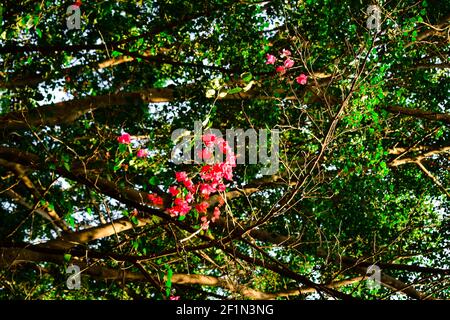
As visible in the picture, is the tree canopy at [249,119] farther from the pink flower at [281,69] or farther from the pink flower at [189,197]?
the pink flower at [189,197]

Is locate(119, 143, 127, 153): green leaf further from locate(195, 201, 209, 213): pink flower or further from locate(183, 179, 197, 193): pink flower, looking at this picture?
locate(195, 201, 209, 213): pink flower

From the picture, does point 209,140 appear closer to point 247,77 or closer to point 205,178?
point 205,178

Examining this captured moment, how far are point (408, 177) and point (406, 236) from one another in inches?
44.6

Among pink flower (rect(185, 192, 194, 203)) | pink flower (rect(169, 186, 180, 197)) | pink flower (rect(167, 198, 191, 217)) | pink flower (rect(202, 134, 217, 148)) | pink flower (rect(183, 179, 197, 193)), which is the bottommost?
pink flower (rect(167, 198, 191, 217))

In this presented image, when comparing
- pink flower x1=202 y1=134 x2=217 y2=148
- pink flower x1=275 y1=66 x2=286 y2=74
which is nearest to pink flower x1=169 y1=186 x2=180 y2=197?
pink flower x1=202 y1=134 x2=217 y2=148

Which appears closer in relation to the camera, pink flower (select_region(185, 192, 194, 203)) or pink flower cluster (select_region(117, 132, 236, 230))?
pink flower cluster (select_region(117, 132, 236, 230))

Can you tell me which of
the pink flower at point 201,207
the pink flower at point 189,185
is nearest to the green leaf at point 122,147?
the pink flower at point 189,185

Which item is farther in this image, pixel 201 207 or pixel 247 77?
pixel 201 207

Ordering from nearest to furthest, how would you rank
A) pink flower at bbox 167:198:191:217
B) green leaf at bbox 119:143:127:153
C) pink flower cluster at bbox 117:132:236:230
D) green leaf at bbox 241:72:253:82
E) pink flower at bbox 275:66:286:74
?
green leaf at bbox 241:72:253:82 < green leaf at bbox 119:143:127:153 < pink flower cluster at bbox 117:132:236:230 < pink flower at bbox 167:198:191:217 < pink flower at bbox 275:66:286:74

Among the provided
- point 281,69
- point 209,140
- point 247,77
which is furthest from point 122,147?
point 281,69

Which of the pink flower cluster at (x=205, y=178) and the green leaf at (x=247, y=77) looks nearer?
the green leaf at (x=247, y=77)
